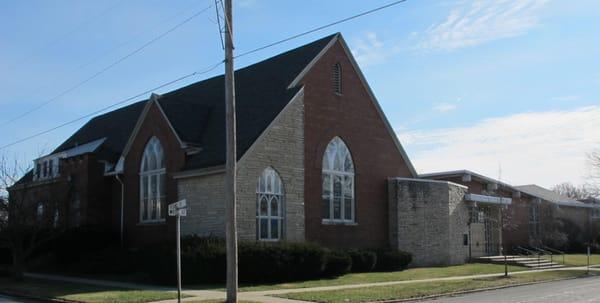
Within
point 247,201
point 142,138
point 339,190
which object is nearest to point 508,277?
point 339,190

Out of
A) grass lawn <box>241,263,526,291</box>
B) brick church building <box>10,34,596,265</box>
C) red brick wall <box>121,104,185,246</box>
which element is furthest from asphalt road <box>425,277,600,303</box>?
red brick wall <box>121,104,185,246</box>

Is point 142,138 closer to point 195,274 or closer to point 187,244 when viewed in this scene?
point 187,244

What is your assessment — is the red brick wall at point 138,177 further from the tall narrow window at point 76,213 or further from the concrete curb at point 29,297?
the concrete curb at point 29,297

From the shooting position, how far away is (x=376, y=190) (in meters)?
33.8

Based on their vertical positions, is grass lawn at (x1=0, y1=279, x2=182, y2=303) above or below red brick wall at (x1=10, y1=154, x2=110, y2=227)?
below

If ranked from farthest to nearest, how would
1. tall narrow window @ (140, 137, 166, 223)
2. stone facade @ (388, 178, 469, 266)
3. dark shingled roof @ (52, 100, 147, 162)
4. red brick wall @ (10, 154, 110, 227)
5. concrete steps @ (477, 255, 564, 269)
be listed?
1. dark shingled roof @ (52, 100, 147, 162)
2. red brick wall @ (10, 154, 110, 227)
3. concrete steps @ (477, 255, 564, 269)
4. stone facade @ (388, 178, 469, 266)
5. tall narrow window @ (140, 137, 166, 223)

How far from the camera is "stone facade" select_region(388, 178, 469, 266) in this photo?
3397 cm

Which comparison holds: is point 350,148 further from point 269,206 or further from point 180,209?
point 180,209

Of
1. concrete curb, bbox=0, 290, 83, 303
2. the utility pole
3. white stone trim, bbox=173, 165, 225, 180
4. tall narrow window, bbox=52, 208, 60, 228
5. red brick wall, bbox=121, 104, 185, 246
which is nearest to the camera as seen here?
the utility pole

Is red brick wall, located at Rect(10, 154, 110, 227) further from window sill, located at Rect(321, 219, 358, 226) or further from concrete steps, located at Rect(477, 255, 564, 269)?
concrete steps, located at Rect(477, 255, 564, 269)

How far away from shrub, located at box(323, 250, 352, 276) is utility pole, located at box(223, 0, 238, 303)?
29.1ft

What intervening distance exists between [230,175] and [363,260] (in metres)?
13.0

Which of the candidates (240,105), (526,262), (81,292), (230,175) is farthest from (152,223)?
(526,262)

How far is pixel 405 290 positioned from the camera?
69.2 ft
